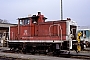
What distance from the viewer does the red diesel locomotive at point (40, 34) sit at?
15.4 m

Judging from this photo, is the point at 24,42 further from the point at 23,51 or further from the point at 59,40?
the point at 59,40

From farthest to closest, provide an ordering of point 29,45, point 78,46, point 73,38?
point 29,45, point 73,38, point 78,46

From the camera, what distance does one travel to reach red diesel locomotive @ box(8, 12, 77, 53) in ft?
50.6

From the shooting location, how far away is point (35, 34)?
17266mm

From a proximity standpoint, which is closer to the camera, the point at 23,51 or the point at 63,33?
the point at 63,33

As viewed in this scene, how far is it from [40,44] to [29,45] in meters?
1.31

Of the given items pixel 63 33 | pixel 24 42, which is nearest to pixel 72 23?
pixel 63 33

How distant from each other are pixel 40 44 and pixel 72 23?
11.0ft

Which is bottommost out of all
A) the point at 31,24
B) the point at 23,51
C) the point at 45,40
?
the point at 23,51

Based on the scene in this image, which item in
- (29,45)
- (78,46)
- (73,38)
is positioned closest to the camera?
(78,46)

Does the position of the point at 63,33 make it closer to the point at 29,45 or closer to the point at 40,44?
the point at 40,44

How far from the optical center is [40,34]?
55.5ft

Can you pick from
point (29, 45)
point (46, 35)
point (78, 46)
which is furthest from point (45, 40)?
point (78, 46)

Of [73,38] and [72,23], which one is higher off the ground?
[72,23]
